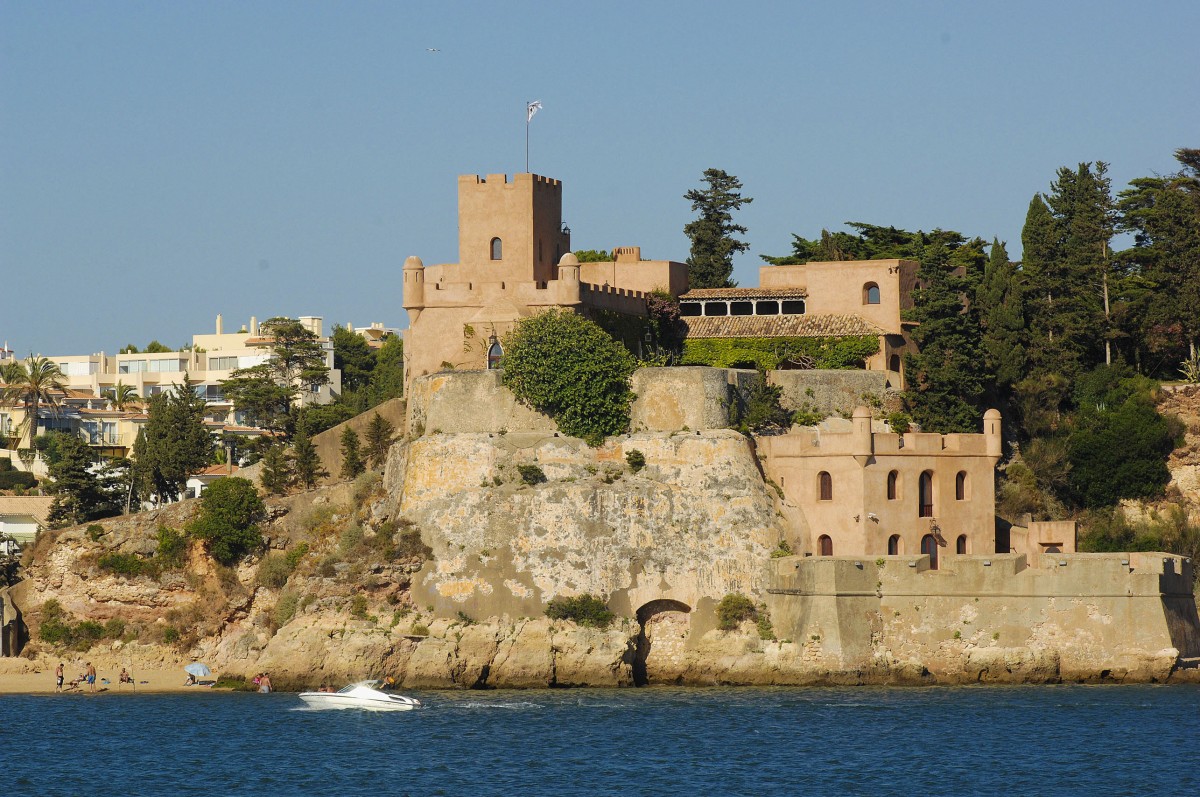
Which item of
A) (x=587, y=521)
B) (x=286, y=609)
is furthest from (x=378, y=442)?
(x=587, y=521)

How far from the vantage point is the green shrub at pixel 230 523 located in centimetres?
6700

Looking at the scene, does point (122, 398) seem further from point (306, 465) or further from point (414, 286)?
point (414, 286)

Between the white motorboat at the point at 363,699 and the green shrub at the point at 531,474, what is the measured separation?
7.61m

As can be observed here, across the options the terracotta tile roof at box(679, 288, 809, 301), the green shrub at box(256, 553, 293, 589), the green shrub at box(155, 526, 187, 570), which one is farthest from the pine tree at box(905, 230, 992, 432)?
the green shrub at box(155, 526, 187, 570)

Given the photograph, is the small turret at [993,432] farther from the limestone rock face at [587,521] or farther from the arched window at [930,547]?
the limestone rock face at [587,521]

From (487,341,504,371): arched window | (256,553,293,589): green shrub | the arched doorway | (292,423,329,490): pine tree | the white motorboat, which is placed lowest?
the white motorboat

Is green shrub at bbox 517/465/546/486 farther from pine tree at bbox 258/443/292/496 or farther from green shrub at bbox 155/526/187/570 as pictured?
green shrub at bbox 155/526/187/570

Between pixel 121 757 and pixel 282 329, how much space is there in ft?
158

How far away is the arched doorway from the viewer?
6225 cm

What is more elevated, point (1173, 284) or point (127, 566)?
point (1173, 284)

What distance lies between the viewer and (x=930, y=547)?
6378 cm

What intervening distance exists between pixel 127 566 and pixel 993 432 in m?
27.5

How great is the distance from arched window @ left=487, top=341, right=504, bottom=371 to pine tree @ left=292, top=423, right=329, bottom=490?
8.21 meters

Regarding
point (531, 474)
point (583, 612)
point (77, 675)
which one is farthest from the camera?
point (77, 675)
